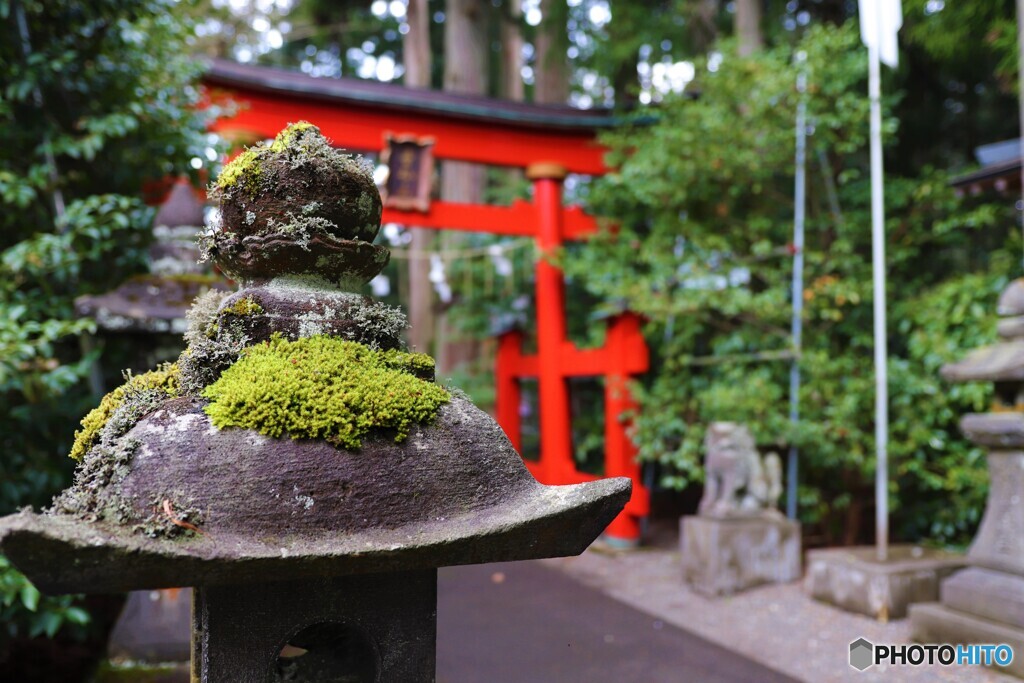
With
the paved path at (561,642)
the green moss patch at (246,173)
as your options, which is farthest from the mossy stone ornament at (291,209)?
the paved path at (561,642)

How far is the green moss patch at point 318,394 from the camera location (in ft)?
5.57

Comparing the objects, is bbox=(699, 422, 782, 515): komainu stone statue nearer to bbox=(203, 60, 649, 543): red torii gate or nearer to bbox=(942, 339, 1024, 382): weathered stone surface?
bbox=(203, 60, 649, 543): red torii gate

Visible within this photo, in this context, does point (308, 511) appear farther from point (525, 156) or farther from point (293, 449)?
point (525, 156)

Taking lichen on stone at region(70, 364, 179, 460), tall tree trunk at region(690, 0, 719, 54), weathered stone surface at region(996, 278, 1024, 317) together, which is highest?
tall tree trunk at region(690, 0, 719, 54)

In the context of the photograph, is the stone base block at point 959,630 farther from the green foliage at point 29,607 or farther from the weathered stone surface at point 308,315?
the green foliage at point 29,607

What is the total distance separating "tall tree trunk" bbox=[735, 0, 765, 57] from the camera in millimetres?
7742

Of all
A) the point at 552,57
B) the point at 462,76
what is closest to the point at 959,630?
the point at 552,57

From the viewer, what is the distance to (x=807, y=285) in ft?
21.9

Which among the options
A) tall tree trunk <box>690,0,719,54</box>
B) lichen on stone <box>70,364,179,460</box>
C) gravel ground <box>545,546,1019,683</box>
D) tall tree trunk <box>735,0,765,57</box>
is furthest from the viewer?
tall tree trunk <box>690,0,719,54</box>

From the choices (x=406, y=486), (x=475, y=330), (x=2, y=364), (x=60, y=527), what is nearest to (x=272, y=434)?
(x=406, y=486)

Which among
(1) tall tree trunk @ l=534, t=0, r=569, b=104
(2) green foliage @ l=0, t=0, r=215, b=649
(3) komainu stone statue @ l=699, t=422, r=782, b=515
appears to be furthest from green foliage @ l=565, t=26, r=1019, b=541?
(2) green foliage @ l=0, t=0, r=215, b=649

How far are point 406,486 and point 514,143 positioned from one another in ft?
21.0

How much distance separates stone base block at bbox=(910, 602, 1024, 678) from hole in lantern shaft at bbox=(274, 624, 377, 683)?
3701 mm

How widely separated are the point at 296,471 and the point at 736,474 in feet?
16.8
